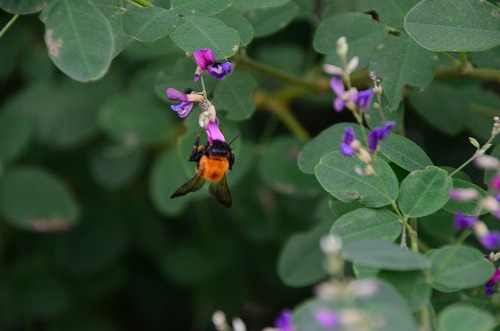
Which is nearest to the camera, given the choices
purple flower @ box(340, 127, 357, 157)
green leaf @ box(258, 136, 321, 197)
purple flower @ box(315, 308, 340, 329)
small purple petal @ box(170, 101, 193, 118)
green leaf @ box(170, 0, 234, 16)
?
purple flower @ box(315, 308, 340, 329)

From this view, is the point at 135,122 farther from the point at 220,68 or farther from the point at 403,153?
the point at 403,153

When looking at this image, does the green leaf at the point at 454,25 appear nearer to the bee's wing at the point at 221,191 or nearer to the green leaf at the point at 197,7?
the green leaf at the point at 197,7

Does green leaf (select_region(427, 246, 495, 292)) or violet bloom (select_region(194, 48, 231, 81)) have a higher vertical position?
violet bloom (select_region(194, 48, 231, 81))

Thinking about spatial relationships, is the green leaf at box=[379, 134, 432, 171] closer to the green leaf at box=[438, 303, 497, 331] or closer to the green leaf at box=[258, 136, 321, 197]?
the green leaf at box=[438, 303, 497, 331]

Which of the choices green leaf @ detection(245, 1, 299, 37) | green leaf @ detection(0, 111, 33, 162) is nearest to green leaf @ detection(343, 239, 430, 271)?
green leaf @ detection(245, 1, 299, 37)

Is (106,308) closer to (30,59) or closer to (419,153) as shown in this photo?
(30,59)

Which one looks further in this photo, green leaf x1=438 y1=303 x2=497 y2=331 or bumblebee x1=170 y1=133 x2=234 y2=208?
bumblebee x1=170 y1=133 x2=234 y2=208
